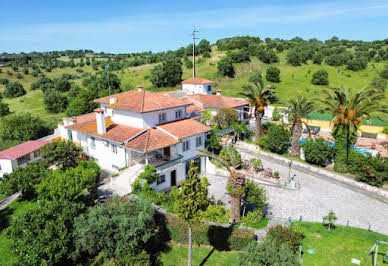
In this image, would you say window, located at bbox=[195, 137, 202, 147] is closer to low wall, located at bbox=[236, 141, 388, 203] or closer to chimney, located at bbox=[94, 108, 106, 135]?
low wall, located at bbox=[236, 141, 388, 203]

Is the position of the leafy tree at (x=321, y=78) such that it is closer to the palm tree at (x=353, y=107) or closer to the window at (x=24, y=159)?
the palm tree at (x=353, y=107)

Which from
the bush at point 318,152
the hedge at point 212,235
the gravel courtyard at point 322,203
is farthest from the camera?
the bush at point 318,152

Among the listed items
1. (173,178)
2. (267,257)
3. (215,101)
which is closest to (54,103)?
(215,101)

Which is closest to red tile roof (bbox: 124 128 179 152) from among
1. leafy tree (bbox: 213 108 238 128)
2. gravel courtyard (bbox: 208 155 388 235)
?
gravel courtyard (bbox: 208 155 388 235)

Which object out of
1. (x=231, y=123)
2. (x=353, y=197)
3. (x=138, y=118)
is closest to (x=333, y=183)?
(x=353, y=197)

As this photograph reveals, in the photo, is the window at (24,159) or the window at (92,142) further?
the window at (24,159)

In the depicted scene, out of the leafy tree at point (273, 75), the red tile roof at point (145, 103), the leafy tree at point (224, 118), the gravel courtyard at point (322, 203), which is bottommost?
the gravel courtyard at point (322, 203)

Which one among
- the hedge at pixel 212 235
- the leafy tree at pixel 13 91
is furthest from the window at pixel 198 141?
the leafy tree at pixel 13 91

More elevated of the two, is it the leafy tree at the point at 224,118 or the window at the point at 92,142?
the leafy tree at the point at 224,118
